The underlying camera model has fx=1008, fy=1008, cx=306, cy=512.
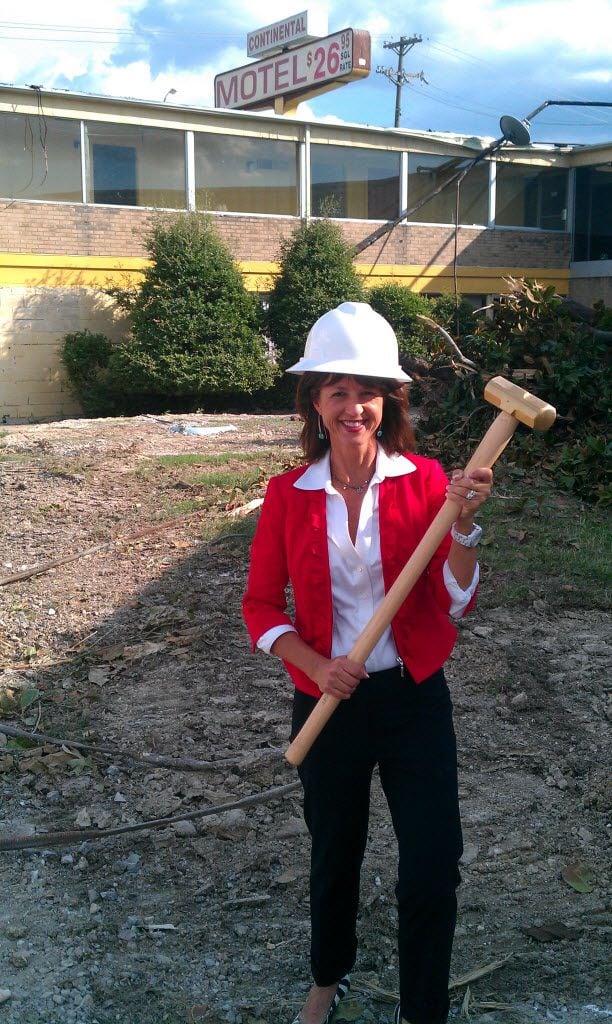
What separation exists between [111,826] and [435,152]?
78.8 ft

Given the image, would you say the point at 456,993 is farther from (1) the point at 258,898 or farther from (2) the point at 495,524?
(2) the point at 495,524

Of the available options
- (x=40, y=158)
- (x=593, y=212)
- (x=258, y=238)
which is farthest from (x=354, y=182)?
(x=40, y=158)

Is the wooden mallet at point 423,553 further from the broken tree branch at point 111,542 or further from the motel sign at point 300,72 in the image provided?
the motel sign at point 300,72

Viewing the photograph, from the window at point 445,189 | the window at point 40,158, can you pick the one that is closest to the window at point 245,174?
the window at point 40,158

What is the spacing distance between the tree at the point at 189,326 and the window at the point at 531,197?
9.99 m

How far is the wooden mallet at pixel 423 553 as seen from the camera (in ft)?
7.75

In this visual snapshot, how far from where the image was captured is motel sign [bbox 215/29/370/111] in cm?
2339

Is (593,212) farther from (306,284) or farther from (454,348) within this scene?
(454,348)

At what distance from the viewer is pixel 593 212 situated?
91.1ft

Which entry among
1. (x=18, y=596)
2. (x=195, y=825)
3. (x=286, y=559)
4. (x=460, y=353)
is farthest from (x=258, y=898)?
(x=460, y=353)

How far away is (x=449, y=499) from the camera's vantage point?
Result: 2334mm

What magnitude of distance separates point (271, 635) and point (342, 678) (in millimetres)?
264

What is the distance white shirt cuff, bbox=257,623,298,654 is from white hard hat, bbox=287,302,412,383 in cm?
64

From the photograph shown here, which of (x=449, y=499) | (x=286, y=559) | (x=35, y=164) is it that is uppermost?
(x=35, y=164)
